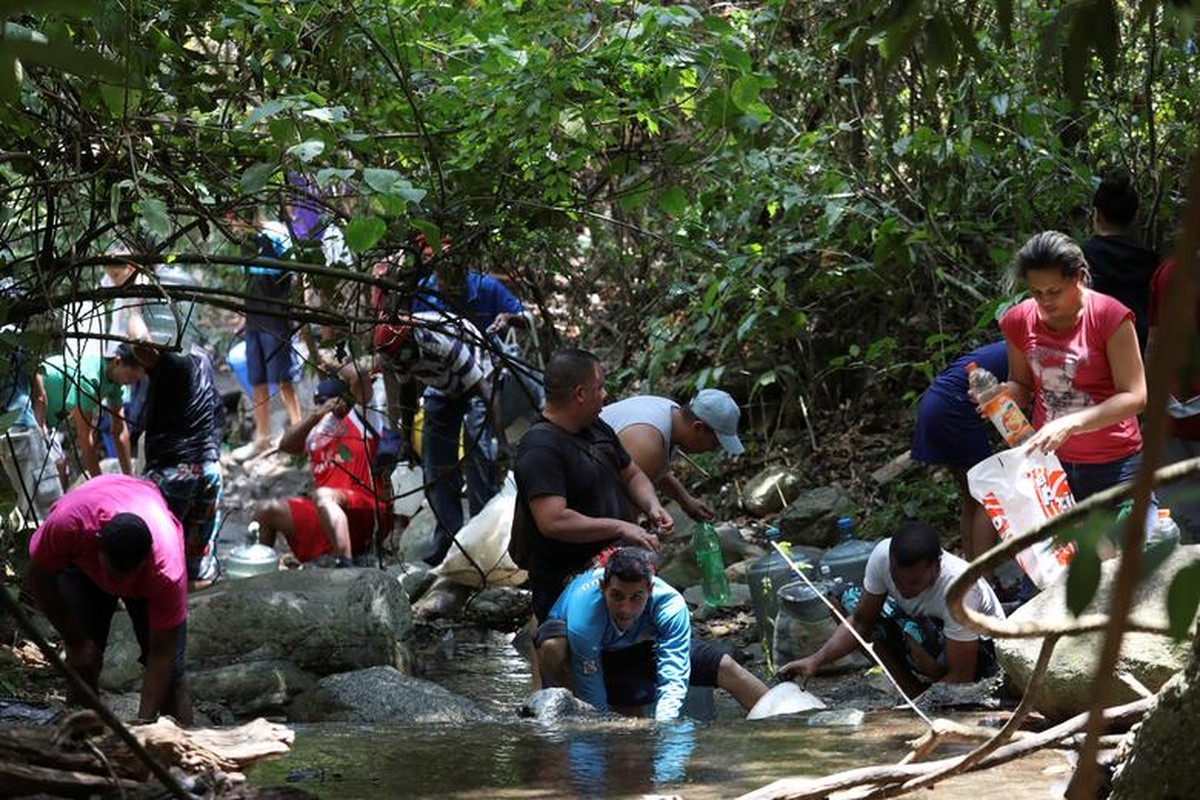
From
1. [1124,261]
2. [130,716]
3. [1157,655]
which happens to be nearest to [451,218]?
[130,716]

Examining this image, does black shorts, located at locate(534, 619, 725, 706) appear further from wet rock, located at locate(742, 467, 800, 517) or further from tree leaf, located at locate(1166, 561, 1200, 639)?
tree leaf, located at locate(1166, 561, 1200, 639)

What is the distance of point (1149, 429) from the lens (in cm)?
113

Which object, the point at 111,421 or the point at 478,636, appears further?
the point at 111,421

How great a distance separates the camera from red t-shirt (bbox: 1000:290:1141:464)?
18.8ft

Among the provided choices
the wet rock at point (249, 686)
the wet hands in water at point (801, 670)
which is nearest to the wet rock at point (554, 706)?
the wet hands in water at point (801, 670)

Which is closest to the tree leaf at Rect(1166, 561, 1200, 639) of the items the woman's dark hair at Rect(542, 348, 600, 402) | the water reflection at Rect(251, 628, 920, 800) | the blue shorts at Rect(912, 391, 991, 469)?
the water reflection at Rect(251, 628, 920, 800)

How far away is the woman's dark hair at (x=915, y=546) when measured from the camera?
6035mm

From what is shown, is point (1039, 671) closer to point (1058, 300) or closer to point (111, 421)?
point (1058, 300)

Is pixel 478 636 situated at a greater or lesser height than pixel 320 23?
lesser

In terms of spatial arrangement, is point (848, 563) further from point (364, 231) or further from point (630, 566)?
point (364, 231)

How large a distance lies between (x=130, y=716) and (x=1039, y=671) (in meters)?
4.07

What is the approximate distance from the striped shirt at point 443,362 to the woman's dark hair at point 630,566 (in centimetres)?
246

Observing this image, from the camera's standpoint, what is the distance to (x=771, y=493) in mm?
10211

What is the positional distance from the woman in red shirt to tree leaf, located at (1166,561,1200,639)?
416 centimetres
